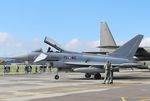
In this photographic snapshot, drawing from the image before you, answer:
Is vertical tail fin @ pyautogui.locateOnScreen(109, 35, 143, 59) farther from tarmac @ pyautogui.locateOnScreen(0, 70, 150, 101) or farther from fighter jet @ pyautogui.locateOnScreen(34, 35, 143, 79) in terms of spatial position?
tarmac @ pyautogui.locateOnScreen(0, 70, 150, 101)

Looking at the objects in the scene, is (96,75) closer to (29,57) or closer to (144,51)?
(29,57)

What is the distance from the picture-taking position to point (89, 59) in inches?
1286

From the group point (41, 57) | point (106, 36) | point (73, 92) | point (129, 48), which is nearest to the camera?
point (73, 92)

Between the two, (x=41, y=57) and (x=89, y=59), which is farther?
(x=89, y=59)

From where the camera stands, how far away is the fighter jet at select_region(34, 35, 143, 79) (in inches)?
1232

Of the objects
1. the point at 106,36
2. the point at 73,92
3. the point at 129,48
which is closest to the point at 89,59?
the point at 129,48

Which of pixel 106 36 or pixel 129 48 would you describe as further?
pixel 106 36

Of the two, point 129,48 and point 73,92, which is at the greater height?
point 129,48

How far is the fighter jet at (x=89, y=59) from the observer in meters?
31.3

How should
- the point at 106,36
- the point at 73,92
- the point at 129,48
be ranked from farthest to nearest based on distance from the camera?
the point at 106,36 < the point at 129,48 < the point at 73,92

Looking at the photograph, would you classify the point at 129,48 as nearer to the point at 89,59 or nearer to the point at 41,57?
the point at 89,59

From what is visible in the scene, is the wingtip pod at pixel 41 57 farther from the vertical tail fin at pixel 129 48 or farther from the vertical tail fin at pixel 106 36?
the vertical tail fin at pixel 106 36

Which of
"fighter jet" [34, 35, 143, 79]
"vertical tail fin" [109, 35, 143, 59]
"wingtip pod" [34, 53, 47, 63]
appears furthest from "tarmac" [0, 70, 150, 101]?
"vertical tail fin" [109, 35, 143, 59]

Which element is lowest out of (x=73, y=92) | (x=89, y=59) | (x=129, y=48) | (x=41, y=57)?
(x=73, y=92)
